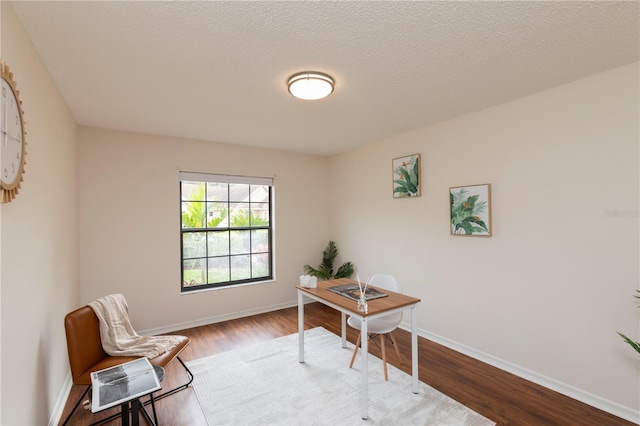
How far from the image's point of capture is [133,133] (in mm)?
3590

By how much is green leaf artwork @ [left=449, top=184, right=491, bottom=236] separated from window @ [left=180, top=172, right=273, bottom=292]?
103 inches

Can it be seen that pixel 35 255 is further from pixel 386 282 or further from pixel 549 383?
pixel 549 383

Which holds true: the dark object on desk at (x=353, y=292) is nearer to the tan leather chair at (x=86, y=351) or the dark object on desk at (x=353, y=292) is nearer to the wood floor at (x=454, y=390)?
the wood floor at (x=454, y=390)

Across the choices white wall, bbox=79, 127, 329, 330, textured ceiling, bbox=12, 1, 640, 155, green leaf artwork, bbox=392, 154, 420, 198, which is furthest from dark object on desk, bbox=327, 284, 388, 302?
white wall, bbox=79, 127, 329, 330

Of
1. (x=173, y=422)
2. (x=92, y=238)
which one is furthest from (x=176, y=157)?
(x=173, y=422)

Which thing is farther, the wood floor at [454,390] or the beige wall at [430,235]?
the wood floor at [454,390]

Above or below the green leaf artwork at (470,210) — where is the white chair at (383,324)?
below

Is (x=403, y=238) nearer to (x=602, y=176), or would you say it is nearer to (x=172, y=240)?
(x=602, y=176)

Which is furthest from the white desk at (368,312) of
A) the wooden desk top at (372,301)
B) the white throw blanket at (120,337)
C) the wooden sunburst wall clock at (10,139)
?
the wooden sunburst wall clock at (10,139)

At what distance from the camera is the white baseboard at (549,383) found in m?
2.10

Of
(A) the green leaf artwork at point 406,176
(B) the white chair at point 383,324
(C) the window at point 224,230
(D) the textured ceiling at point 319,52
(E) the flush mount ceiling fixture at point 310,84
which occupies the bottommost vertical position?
(B) the white chair at point 383,324

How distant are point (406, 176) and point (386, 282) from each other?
1.37 meters

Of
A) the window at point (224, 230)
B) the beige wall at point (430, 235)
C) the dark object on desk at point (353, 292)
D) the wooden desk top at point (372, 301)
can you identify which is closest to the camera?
the beige wall at point (430, 235)

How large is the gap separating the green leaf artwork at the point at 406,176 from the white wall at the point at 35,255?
3.33 m
